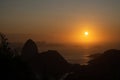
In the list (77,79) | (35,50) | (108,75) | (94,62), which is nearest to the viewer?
(77,79)

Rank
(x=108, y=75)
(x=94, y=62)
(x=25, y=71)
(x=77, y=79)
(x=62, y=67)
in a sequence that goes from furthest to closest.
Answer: (x=62, y=67), (x=94, y=62), (x=108, y=75), (x=77, y=79), (x=25, y=71)

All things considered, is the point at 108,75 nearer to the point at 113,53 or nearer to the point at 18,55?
the point at 113,53

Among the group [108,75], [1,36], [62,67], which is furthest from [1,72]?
[62,67]

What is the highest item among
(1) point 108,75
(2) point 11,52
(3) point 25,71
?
(2) point 11,52

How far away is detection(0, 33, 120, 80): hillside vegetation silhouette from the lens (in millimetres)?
17359

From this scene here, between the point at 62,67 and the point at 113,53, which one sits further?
the point at 62,67

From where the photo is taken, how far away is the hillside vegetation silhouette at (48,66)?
17.4 m

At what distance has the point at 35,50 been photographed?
199ft

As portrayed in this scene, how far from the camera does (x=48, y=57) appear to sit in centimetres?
5847

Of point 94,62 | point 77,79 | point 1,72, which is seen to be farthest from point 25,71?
point 94,62

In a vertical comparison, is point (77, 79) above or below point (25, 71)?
below

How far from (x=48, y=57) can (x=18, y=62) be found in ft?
132

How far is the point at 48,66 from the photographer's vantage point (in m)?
51.1

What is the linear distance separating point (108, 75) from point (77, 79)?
6738mm
